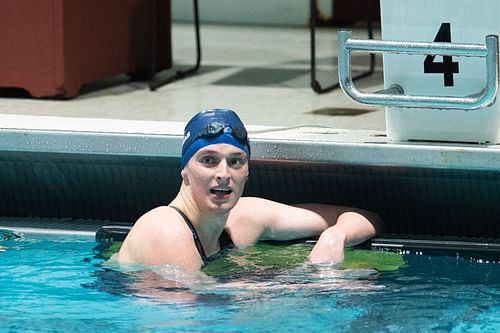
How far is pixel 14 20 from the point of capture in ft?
19.5

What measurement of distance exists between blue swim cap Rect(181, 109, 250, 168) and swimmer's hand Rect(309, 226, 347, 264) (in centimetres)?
45

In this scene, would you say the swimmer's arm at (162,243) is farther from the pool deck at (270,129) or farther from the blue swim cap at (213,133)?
the pool deck at (270,129)

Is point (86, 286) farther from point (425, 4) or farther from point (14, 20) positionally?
point (14, 20)

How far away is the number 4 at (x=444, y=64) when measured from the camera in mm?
4352

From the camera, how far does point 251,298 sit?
4.10m

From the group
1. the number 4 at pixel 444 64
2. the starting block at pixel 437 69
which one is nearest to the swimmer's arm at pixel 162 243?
the starting block at pixel 437 69

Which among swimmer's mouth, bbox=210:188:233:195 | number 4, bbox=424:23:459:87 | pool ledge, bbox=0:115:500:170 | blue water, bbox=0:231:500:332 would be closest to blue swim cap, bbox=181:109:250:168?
swimmer's mouth, bbox=210:188:233:195

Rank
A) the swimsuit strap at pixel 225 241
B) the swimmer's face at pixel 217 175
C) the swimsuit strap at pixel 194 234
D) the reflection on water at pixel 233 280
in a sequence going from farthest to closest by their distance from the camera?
1. the swimsuit strap at pixel 225 241
2. the swimsuit strap at pixel 194 234
3. the swimmer's face at pixel 217 175
4. the reflection on water at pixel 233 280

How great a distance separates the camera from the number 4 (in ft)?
14.3

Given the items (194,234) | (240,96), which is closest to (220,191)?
(194,234)

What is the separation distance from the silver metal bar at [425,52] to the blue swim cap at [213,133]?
0.41 meters

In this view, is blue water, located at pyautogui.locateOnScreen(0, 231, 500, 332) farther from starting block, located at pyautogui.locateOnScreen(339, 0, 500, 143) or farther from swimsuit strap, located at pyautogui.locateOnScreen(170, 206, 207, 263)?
starting block, located at pyautogui.locateOnScreen(339, 0, 500, 143)

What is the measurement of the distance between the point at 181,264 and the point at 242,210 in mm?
522

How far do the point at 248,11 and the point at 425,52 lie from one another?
632 centimetres
